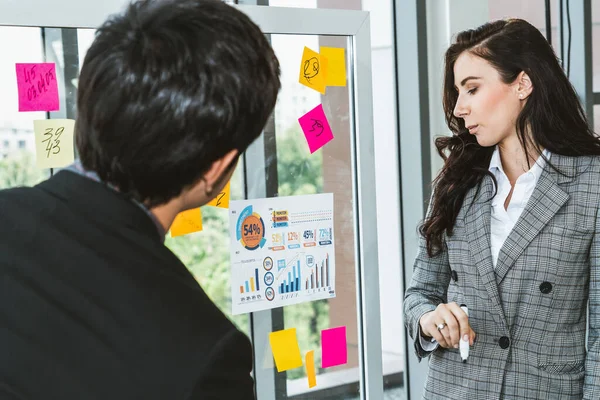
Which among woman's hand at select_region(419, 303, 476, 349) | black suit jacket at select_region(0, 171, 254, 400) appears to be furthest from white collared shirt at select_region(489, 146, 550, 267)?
black suit jacket at select_region(0, 171, 254, 400)

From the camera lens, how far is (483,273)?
1524 mm

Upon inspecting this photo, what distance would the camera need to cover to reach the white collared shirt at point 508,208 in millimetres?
1554

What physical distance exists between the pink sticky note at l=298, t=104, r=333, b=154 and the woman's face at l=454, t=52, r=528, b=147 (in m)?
0.40

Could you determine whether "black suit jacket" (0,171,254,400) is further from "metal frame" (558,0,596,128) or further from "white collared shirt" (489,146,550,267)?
"metal frame" (558,0,596,128)

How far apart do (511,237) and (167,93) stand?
105 centimetres

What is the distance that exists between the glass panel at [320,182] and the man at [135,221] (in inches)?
41.7

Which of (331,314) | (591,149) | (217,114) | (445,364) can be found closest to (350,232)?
(331,314)

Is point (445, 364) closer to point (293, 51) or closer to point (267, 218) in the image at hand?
point (267, 218)

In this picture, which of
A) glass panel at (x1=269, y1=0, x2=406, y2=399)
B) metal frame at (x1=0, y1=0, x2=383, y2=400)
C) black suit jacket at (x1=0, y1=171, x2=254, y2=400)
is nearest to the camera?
black suit jacket at (x1=0, y1=171, x2=254, y2=400)

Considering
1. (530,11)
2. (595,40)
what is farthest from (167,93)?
(530,11)

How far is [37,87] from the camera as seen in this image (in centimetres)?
149

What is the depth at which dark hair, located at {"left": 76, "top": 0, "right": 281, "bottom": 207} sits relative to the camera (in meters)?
0.68

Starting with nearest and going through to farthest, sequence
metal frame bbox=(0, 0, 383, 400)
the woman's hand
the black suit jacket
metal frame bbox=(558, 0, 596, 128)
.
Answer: the black suit jacket → the woman's hand → metal frame bbox=(0, 0, 383, 400) → metal frame bbox=(558, 0, 596, 128)

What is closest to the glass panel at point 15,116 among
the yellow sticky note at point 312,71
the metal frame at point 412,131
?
the yellow sticky note at point 312,71
